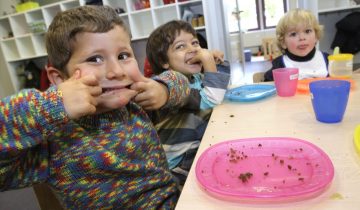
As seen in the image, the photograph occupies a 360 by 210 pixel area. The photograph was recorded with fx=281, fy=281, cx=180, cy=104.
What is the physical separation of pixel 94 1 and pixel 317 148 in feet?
12.3

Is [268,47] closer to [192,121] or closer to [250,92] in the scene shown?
[250,92]

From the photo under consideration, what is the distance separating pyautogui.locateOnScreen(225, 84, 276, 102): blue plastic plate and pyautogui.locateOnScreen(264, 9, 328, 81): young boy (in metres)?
0.51

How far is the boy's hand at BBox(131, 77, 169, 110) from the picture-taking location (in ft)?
2.76

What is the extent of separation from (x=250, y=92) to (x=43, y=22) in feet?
12.2

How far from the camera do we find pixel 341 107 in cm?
80

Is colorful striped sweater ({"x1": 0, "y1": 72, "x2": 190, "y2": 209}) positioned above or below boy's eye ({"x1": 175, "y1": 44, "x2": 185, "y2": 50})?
below

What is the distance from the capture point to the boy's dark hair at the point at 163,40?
1.42 meters

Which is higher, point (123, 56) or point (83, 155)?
point (123, 56)

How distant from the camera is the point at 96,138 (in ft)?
2.48

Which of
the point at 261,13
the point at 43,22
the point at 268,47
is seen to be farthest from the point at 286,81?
the point at 261,13

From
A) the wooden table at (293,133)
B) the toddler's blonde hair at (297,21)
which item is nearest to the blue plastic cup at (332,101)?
the wooden table at (293,133)

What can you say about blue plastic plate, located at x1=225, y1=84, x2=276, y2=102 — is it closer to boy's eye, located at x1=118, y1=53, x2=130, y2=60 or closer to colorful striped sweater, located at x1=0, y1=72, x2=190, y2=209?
colorful striped sweater, located at x1=0, y1=72, x2=190, y2=209

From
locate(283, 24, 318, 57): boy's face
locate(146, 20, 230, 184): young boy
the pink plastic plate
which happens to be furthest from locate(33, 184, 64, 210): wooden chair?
locate(283, 24, 318, 57): boy's face

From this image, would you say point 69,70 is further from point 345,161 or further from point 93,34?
point 345,161
